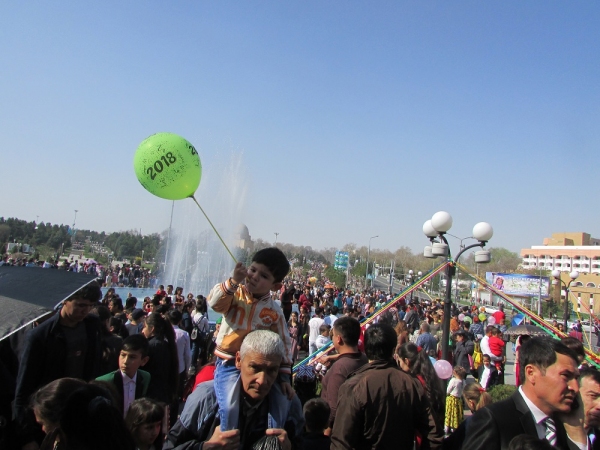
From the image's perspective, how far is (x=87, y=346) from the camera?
4.02 meters

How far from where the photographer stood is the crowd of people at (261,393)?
215 centimetres

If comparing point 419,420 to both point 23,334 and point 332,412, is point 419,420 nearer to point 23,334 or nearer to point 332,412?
point 332,412

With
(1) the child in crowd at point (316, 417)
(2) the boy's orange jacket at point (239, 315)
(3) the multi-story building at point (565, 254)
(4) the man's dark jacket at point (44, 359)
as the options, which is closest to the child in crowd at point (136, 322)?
(4) the man's dark jacket at point (44, 359)

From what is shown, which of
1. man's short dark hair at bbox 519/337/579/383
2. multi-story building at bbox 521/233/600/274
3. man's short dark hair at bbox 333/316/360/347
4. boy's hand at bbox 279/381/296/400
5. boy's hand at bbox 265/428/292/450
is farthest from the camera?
multi-story building at bbox 521/233/600/274

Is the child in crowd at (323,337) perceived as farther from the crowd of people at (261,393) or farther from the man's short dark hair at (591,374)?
the man's short dark hair at (591,374)

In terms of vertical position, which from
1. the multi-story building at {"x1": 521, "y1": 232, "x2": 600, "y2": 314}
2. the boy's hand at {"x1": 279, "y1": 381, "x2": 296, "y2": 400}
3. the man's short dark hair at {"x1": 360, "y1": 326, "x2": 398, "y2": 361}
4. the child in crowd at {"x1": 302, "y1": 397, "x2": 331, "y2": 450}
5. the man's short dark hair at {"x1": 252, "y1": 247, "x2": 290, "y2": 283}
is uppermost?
the multi-story building at {"x1": 521, "y1": 232, "x2": 600, "y2": 314}

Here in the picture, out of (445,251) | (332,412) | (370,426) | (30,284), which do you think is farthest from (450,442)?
(445,251)

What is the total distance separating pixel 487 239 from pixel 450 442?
8.24 metres

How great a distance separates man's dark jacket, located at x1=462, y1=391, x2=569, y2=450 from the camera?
2.33 metres

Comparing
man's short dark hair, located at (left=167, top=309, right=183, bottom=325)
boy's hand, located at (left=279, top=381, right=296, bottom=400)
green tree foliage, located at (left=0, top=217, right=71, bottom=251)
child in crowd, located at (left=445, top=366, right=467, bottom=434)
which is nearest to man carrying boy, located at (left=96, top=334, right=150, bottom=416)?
boy's hand, located at (left=279, top=381, right=296, bottom=400)

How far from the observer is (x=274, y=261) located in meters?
3.04

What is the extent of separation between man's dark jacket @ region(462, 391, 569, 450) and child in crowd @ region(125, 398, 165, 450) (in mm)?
2013

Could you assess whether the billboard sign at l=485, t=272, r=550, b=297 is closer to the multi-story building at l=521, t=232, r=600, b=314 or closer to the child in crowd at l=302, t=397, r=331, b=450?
the multi-story building at l=521, t=232, r=600, b=314

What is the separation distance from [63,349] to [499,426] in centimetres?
348
